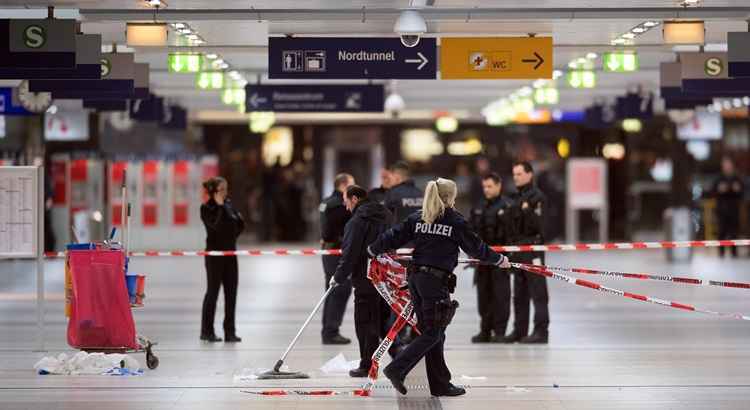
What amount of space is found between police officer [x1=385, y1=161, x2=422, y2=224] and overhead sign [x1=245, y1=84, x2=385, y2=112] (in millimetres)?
7377

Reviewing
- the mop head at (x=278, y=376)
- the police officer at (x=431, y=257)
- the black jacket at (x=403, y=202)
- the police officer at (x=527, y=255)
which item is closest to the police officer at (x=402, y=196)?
the black jacket at (x=403, y=202)

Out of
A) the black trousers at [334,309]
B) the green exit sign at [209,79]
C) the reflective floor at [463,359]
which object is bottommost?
the reflective floor at [463,359]

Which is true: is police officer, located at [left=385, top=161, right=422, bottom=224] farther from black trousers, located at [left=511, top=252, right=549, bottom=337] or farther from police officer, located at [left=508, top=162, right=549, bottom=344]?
black trousers, located at [left=511, top=252, right=549, bottom=337]

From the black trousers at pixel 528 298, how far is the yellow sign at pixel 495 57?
257cm

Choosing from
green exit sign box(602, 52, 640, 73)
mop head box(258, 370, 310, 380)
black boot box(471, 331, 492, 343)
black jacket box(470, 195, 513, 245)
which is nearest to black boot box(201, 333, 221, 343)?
black boot box(471, 331, 492, 343)

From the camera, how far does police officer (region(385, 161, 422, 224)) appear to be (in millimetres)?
13641

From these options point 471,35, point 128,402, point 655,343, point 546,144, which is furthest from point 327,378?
point 546,144

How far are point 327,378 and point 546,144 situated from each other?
2541 centimetres

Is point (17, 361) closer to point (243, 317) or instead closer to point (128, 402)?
point (128, 402)

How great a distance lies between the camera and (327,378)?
11.4 m

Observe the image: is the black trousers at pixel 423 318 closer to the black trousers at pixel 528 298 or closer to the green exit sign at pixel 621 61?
the black trousers at pixel 528 298

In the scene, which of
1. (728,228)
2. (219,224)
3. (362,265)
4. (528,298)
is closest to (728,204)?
(728,228)

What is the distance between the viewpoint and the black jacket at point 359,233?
11.1m

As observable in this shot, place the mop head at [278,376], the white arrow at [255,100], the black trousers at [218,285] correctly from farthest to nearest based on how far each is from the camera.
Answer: the white arrow at [255,100]
the black trousers at [218,285]
the mop head at [278,376]
